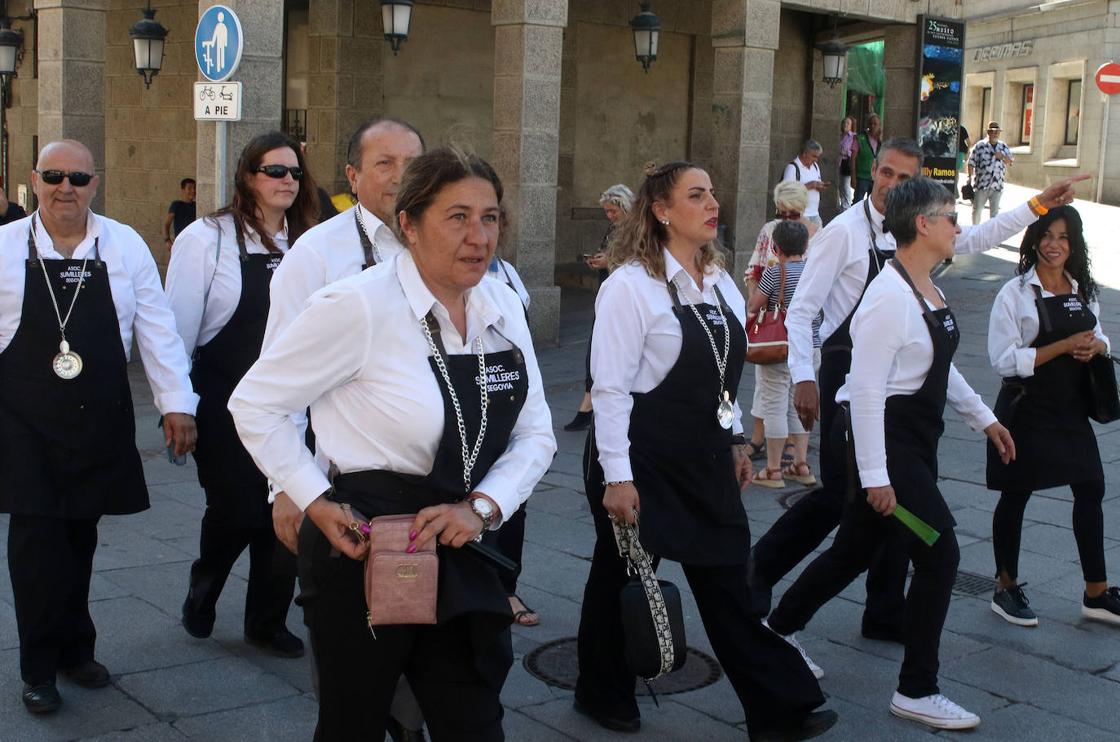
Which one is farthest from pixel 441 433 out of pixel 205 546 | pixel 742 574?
pixel 205 546

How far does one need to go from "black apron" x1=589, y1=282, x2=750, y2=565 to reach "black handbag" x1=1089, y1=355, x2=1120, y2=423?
2.36m

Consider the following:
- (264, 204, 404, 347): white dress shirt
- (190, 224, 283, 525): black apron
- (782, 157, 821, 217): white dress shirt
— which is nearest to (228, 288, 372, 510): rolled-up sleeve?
(264, 204, 404, 347): white dress shirt

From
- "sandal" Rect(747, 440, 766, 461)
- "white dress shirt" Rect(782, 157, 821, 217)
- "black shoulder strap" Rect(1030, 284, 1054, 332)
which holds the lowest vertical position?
"sandal" Rect(747, 440, 766, 461)

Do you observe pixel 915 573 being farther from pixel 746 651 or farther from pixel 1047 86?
pixel 1047 86

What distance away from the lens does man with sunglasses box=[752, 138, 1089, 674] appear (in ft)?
18.4

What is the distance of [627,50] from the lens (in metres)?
18.7

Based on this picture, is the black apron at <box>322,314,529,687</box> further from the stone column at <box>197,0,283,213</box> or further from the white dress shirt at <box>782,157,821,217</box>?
the white dress shirt at <box>782,157,821,217</box>

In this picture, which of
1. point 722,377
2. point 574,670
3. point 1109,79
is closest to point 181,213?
point 574,670

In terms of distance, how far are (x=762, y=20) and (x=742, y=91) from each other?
88 centimetres

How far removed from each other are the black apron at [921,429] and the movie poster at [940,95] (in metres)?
13.8

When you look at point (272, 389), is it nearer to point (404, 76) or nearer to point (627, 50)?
point (404, 76)

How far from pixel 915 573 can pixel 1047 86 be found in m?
32.7

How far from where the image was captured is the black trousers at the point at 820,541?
5492mm

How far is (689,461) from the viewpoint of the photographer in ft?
15.0
